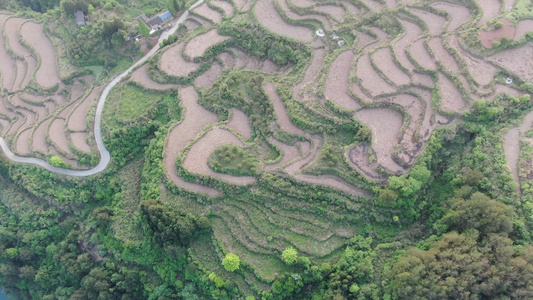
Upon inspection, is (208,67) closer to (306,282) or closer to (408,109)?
(408,109)

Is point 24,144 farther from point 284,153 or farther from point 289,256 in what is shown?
point 289,256

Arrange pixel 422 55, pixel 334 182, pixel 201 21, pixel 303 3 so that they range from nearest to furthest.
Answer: pixel 334 182
pixel 422 55
pixel 303 3
pixel 201 21

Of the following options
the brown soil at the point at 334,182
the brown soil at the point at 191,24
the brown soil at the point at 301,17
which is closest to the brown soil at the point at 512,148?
the brown soil at the point at 334,182

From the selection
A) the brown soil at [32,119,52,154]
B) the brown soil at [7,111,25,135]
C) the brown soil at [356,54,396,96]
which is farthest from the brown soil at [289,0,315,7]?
the brown soil at [7,111,25,135]

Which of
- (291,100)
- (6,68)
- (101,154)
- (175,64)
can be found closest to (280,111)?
(291,100)

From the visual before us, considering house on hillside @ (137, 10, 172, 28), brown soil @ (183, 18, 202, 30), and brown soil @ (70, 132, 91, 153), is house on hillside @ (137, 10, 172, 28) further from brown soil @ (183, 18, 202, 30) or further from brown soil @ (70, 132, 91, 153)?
brown soil @ (70, 132, 91, 153)

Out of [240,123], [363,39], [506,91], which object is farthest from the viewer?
[363,39]

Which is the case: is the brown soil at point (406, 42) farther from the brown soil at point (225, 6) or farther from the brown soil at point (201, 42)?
the brown soil at point (225, 6)
